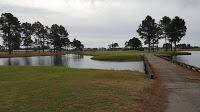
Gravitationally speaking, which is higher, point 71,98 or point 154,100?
Result: point 71,98

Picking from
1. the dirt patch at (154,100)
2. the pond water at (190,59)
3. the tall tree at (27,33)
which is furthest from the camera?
the tall tree at (27,33)

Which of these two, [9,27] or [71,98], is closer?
[71,98]

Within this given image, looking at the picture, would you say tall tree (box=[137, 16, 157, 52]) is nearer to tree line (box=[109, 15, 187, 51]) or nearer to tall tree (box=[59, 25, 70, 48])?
tree line (box=[109, 15, 187, 51])

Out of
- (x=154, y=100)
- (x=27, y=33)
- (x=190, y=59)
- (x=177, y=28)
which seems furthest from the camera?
(x=27, y=33)

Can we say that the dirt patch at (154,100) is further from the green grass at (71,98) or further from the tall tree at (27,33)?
the tall tree at (27,33)

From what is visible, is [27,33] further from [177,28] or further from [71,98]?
[71,98]

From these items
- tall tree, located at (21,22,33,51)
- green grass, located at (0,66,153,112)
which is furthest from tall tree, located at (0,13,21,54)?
green grass, located at (0,66,153,112)

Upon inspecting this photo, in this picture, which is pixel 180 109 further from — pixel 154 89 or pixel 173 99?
pixel 154 89

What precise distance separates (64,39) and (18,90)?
165 m

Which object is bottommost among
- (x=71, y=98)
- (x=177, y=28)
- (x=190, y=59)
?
(x=190, y=59)

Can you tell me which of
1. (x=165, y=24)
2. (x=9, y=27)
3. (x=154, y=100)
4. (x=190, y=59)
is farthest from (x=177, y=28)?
(x=154, y=100)

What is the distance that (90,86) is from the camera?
917 inches

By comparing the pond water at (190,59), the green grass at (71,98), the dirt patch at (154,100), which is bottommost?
the pond water at (190,59)

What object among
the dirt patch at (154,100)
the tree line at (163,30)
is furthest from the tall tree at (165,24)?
the dirt patch at (154,100)
